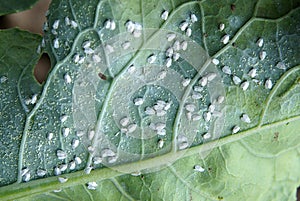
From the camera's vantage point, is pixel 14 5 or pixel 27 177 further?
pixel 27 177

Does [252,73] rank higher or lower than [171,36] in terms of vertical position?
lower

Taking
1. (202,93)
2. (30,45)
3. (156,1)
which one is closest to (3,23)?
(30,45)

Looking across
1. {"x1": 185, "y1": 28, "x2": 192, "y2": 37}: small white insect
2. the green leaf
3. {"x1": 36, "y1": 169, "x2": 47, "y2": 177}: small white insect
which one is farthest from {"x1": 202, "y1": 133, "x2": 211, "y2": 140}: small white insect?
the green leaf

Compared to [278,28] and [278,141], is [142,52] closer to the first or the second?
[278,28]

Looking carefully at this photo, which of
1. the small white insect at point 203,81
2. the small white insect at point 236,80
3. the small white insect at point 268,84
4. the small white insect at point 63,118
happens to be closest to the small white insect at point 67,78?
the small white insect at point 63,118

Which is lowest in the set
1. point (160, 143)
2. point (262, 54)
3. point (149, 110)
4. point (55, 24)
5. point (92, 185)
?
point (92, 185)

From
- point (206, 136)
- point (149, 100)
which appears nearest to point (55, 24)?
point (149, 100)

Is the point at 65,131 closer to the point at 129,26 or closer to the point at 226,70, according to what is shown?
the point at 129,26
